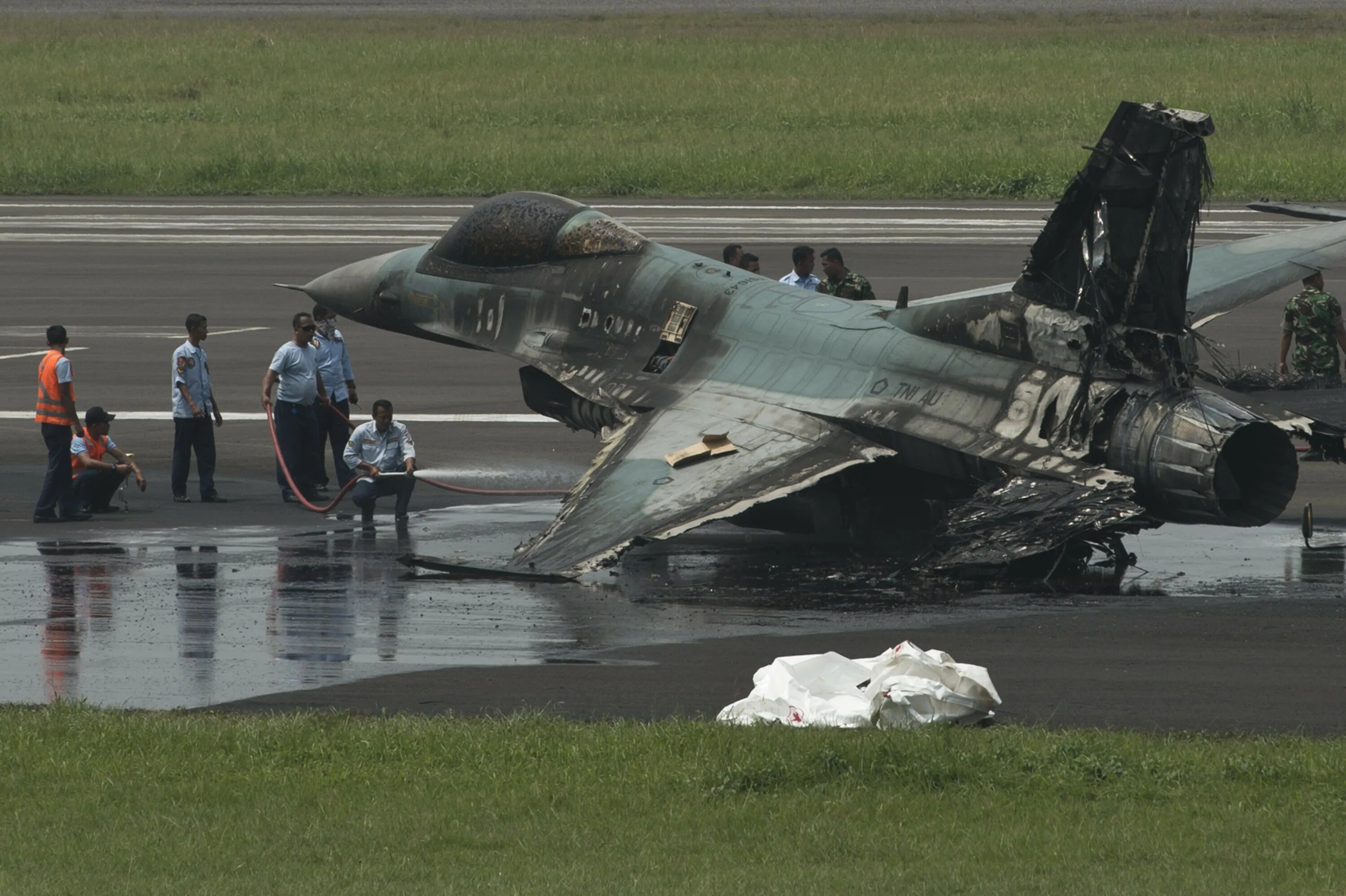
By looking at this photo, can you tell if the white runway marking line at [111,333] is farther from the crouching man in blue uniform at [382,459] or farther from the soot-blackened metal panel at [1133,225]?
the soot-blackened metal panel at [1133,225]

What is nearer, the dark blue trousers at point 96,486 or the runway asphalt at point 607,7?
the dark blue trousers at point 96,486

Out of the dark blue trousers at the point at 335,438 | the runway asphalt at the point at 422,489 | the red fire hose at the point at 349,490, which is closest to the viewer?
the runway asphalt at the point at 422,489

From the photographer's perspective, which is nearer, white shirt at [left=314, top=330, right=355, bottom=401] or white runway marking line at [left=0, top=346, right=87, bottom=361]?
white shirt at [left=314, top=330, right=355, bottom=401]

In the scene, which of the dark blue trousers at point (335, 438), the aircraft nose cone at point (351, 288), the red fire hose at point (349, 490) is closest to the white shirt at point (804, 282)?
the red fire hose at point (349, 490)

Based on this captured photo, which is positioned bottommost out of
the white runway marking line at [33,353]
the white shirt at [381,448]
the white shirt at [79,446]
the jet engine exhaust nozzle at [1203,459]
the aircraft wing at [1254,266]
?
the white runway marking line at [33,353]

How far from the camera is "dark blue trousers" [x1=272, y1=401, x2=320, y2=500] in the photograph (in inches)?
890

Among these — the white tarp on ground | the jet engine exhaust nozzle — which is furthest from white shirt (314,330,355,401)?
the white tarp on ground

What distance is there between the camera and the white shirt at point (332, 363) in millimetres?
23078

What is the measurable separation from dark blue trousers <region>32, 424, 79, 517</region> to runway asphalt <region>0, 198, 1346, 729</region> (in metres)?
0.47

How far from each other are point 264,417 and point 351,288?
549cm

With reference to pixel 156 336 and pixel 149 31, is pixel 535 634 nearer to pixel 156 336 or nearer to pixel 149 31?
pixel 156 336

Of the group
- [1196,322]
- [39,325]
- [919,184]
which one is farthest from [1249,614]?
[919,184]

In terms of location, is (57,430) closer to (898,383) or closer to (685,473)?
(685,473)

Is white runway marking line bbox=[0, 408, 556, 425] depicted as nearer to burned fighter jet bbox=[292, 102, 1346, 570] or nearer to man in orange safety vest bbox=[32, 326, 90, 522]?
man in orange safety vest bbox=[32, 326, 90, 522]
